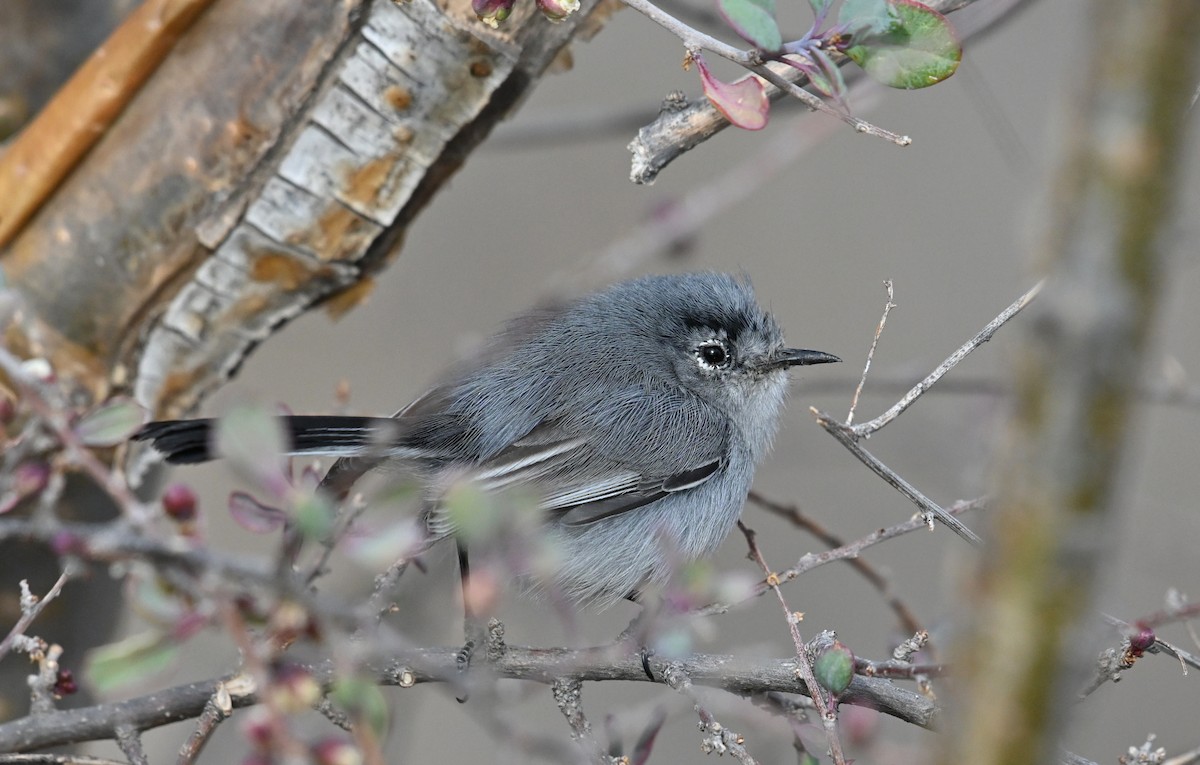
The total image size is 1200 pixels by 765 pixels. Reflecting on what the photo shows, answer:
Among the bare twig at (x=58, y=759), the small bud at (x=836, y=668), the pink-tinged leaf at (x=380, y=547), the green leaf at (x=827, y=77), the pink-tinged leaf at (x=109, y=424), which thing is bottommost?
the bare twig at (x=58, y=759)

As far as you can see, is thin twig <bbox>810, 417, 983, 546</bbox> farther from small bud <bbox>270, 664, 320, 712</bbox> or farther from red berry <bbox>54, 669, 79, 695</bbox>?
red berry <bbox>54, 669, 79, 695</bbox>

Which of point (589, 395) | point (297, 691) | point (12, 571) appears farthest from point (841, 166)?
point (297, 691)

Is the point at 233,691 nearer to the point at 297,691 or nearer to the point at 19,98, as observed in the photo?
the point at 297,691

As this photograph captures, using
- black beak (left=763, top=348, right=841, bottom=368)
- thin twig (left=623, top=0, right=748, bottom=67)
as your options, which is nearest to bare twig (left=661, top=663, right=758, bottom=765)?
thin twig (left=623, top=0, right=748, bottom=67)

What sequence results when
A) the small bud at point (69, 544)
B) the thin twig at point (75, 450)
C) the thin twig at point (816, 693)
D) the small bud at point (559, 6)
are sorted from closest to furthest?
the thin twig at point (75, 450) → the small bud at point (69, 544) → the thin twig at point (816, 693) → the small bud at point (559, 6)

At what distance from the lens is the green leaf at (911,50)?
1.48 meters

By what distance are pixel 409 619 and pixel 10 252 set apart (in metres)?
1.25

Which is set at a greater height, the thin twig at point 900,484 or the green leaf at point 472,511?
the thin twig at point 900,484

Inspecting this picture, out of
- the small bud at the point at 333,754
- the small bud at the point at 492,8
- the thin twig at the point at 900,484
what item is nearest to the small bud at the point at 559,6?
the small bud at the point at 492,8

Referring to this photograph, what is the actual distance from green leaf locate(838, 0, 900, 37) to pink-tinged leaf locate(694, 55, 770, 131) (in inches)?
5.7

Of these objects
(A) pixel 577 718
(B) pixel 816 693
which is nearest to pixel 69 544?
(A) pixel 577 718

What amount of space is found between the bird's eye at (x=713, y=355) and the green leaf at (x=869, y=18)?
1347mm

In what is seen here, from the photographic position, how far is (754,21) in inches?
57.4

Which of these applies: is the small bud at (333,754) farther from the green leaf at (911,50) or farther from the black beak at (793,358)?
the black beak at (793,358)
